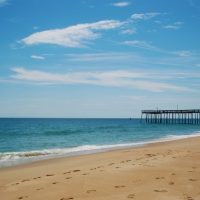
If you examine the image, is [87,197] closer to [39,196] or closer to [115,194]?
[115,194]

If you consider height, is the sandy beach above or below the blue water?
above

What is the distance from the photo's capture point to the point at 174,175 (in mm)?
9734

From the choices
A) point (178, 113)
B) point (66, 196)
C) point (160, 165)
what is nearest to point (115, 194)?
point (66, 196)

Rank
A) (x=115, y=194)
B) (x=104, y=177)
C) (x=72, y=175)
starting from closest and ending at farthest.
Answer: (x=115, y=194)
(x=104, y=177)
(x=72, y=175)

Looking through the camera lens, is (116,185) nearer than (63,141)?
Yes

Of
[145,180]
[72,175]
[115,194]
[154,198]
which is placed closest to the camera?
[154,198]

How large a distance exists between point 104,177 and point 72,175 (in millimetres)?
1344

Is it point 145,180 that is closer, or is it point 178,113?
point 145,180

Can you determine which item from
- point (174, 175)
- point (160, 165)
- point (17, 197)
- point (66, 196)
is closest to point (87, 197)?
point (66, 196)

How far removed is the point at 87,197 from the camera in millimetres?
7664

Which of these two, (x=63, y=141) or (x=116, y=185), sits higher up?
(x=116, y=185)

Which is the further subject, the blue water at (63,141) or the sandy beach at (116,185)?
the blue water at (63,141)

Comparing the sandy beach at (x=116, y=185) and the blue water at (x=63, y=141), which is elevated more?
the sandy beach at (x=116, y=185)

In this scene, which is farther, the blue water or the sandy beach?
the blue water
